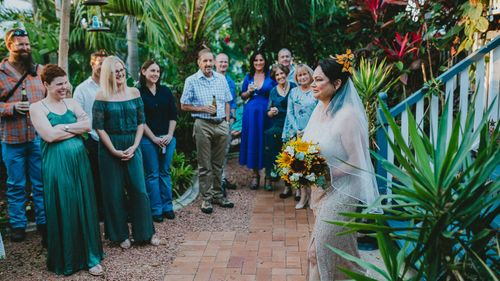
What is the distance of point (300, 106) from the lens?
6.38 meters

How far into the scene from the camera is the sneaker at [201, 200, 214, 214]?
6363mm

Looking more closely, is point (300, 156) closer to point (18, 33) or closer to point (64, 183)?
point (64, 183)

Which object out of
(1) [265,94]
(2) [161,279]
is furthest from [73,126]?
(1) [265,94]

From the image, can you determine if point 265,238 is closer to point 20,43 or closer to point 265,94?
point 265,94

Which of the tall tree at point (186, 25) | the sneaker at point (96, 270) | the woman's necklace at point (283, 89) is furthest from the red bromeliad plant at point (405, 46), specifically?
the sneaker at point (96, 270)

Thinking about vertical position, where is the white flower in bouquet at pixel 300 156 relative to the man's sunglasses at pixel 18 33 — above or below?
below

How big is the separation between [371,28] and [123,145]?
414 centimetres

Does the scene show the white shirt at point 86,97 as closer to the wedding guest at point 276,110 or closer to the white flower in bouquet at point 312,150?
the wedding guest at point 276,110

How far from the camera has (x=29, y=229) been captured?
5652 mm

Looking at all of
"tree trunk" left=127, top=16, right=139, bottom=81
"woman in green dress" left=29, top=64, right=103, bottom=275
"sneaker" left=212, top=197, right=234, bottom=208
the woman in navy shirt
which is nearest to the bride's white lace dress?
"woman in green dress" left=29, top=64, right=103, bottom=275

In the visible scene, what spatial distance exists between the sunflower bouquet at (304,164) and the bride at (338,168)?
84mm

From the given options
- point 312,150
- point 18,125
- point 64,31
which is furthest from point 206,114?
point 312,150

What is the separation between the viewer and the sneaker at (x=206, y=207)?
6.36m

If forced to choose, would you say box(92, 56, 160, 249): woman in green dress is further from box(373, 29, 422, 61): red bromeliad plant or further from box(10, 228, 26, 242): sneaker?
box(373, 29, 422, 61): red bromeliad plant
